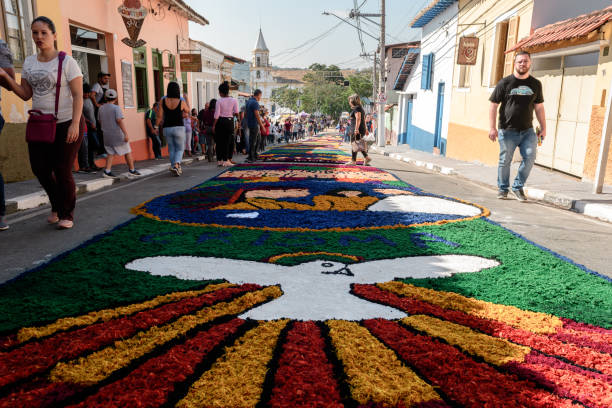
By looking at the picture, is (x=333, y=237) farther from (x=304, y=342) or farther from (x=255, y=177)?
(x=255, y=177)

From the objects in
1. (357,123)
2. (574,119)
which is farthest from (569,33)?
(357,123)

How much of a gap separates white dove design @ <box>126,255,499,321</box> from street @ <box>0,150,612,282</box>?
98cm

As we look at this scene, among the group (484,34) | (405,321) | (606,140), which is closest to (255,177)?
(606,140)

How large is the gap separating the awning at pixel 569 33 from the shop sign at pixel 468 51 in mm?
3684

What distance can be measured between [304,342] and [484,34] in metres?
14.6

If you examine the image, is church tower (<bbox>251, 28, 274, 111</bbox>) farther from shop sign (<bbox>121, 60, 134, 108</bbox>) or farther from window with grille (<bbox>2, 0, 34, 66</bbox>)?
window with grille (<bbox>2, 0, 34, 66</bbox>)

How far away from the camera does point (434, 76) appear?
20.6 metres

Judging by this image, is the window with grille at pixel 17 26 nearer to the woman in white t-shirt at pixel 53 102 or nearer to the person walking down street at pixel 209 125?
the woman in white t-shirt at pixel 53 102

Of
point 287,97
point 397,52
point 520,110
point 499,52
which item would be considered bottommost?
point 520,110

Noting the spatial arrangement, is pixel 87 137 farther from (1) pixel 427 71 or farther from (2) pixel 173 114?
(1) pixel 427 71

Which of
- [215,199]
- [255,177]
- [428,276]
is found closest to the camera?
[428,276]

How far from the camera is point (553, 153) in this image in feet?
33.1

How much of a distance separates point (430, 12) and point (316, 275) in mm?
20002

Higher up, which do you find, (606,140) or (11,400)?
(606,140)
